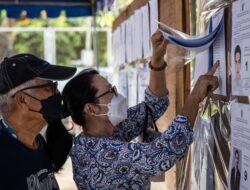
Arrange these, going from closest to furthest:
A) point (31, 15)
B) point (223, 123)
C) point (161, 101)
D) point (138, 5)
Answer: point (223, 123) < point (161, 101) < point (138, 5) < point (31, 15)

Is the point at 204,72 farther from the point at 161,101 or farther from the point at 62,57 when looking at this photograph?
the point at 62,57

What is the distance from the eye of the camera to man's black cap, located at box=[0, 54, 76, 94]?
1646 mm

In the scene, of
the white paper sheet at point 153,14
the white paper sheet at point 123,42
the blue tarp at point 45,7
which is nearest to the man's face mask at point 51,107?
the white paper sheet at point 153,14

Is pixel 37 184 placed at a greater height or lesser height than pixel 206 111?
lesser

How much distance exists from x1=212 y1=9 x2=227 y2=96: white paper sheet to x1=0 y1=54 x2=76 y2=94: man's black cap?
1.68 feet

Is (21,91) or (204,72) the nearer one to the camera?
(21,91)

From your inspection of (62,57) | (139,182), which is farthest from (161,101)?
(62,57)

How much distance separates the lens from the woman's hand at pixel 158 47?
6.07 feet

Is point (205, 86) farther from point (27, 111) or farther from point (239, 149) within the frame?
point (27, 111)

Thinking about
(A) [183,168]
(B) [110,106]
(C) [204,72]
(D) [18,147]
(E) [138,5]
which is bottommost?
(A) [183,168]

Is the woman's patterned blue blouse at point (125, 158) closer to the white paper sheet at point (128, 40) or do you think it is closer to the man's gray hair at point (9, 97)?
the man's gray hair at point (9, 97)

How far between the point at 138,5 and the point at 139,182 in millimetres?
1776

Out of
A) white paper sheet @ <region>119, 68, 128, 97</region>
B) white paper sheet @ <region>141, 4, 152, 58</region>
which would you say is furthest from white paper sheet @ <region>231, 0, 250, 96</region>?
white paper sheet @ <region>119, 68, 128, 97</region>

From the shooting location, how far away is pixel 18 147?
1633mm
